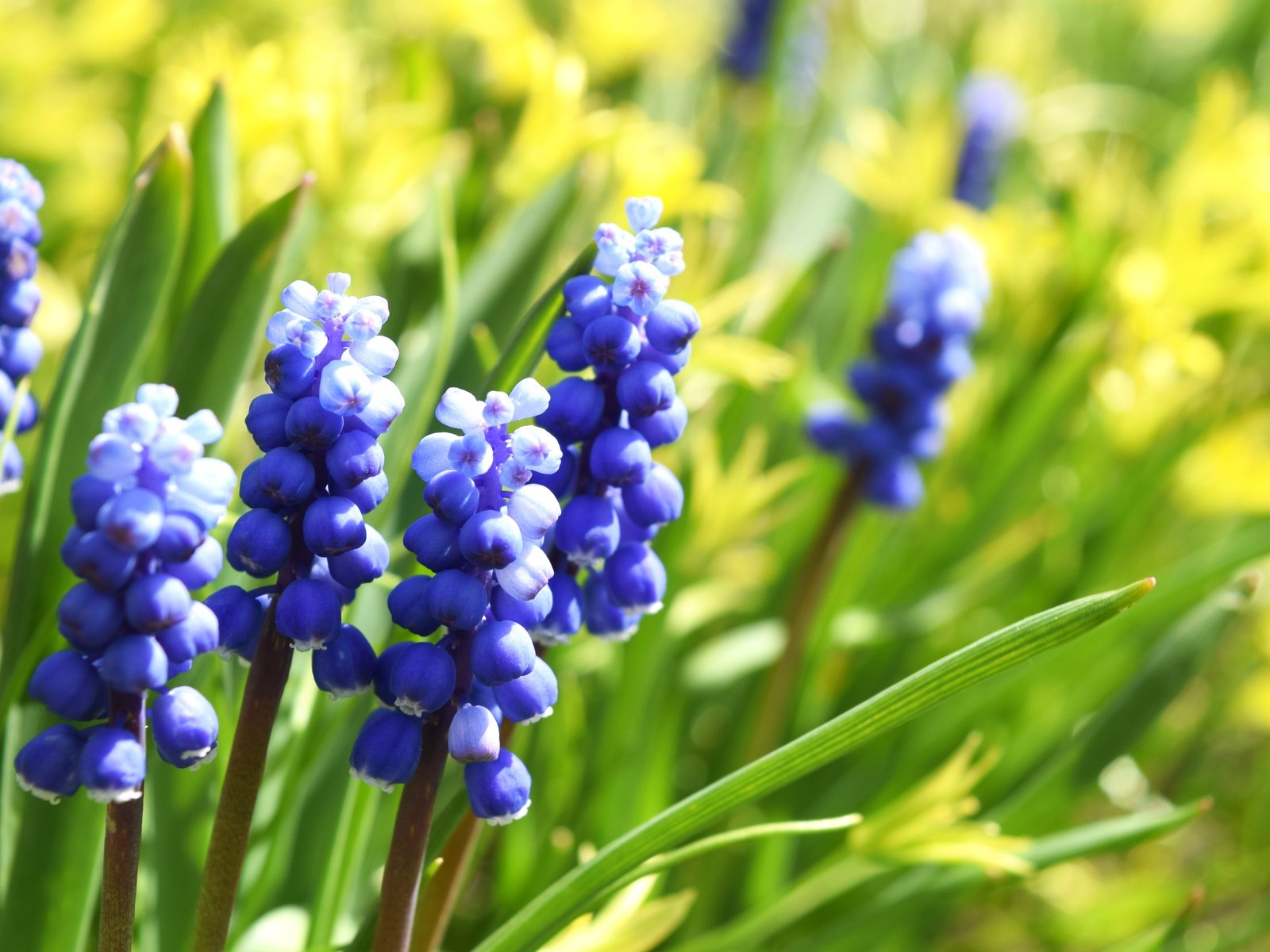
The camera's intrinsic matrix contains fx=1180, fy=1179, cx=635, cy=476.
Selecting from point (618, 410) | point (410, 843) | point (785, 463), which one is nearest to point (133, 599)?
point (410, 843)

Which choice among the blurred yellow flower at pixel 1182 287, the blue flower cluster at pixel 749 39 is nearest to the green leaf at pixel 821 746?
the blurred yellow flower at pixel 1182 287

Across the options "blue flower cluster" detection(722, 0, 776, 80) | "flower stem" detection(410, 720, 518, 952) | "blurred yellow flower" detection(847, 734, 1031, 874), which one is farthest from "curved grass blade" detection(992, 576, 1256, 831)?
"blue flower cluster" detection(722, 0, 776, 80)

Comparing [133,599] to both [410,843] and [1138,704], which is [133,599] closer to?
[410,843]

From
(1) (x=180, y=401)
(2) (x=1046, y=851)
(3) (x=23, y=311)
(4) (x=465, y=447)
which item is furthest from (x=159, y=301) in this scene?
(2) (x=1046, y=851)

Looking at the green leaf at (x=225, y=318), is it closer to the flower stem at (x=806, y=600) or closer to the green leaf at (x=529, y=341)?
the green leaf at (x=529, y=341)

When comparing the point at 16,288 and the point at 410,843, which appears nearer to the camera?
the point at 410,843

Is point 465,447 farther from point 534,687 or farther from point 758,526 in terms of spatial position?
point 758,526
